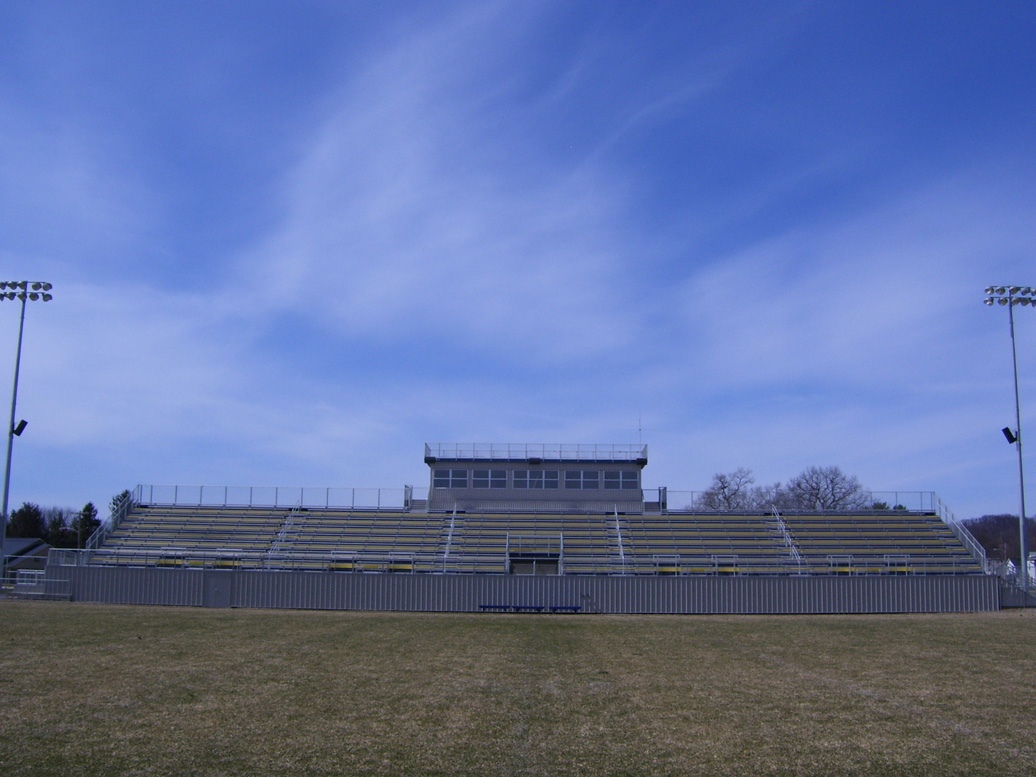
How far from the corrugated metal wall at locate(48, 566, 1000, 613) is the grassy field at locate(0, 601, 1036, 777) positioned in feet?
32.9

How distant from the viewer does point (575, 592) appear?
1252 inches

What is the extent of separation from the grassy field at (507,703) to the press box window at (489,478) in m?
28.4

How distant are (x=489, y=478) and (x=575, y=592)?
19.0 m

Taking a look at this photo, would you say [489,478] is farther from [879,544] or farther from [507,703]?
[507,703]

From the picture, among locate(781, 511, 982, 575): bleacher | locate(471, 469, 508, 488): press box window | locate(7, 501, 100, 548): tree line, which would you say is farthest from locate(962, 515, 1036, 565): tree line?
locate(7, 501, 100, 548): tree line

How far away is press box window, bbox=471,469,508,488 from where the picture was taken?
5034cm

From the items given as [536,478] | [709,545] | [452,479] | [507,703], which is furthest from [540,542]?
[507,703]

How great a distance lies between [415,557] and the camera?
3653 centimetres

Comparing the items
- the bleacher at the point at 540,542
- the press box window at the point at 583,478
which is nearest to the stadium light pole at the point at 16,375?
the bleacher at the point at 540,542

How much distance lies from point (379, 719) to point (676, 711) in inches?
151

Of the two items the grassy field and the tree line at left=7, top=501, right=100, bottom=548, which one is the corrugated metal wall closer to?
the grassy field

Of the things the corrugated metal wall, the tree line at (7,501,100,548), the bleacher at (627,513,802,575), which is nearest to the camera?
the corrugated metal wall

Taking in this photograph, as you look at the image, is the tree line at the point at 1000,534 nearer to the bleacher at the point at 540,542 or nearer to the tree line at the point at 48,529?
the bleacher at the point at 540,542

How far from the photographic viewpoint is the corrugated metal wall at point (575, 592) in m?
31.8
